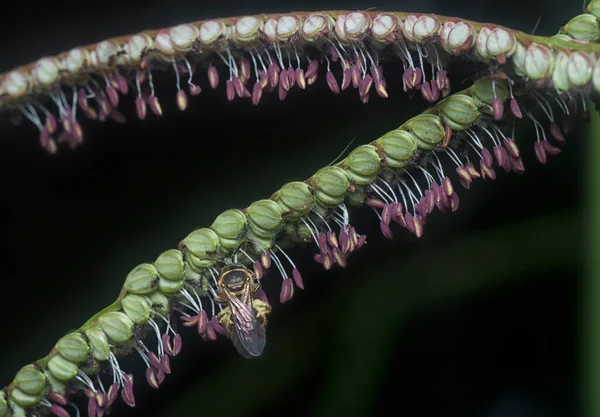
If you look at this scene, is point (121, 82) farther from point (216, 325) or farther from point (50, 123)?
point (216, 325)

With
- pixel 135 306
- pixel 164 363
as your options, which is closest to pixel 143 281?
pixel 135 306

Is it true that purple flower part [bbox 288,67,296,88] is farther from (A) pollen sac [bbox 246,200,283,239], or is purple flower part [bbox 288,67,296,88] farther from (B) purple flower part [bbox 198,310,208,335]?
(B) purple flower part [bbox 198,310,208,335]

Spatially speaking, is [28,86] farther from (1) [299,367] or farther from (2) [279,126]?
(1) [299,367]

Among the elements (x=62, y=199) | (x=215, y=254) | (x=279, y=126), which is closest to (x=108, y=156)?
(x=62, y=199)

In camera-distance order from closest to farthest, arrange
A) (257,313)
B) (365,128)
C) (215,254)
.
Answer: (215,254)
(257,313)
(365,128)

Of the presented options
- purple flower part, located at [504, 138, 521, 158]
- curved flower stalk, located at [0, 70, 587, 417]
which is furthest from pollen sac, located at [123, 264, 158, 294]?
purple flower part, located at [504, 138, 521, 158]
